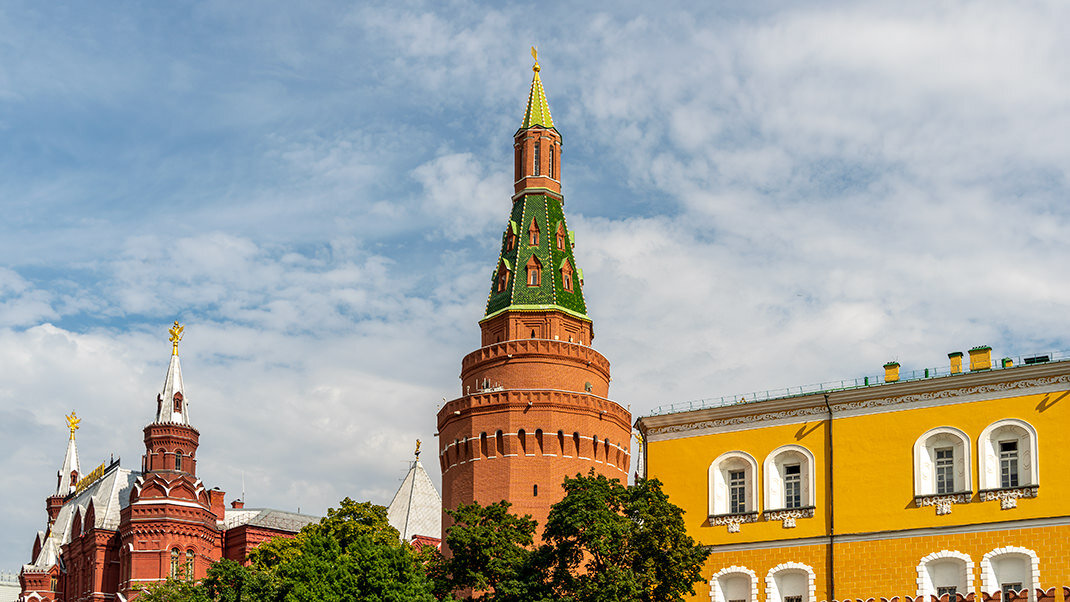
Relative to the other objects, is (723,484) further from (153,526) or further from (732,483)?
(153,526)

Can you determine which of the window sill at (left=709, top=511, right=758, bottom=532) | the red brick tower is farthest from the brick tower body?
the red brick tower

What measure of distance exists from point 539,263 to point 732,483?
2163cm

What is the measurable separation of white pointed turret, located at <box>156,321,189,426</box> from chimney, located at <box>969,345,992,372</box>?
177 ft

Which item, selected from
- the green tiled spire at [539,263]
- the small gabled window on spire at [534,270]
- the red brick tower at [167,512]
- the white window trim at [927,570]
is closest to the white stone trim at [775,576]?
the white window trim at [927,570]

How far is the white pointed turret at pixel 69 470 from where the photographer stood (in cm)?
10981

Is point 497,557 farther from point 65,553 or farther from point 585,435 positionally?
point 65,553

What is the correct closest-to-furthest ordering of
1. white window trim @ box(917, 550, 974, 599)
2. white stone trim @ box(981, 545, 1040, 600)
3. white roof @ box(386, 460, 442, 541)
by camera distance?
white stone trim @ box(981, 545, 1040, 600)
white window trim @ box(917, 550, 974, 599)
white roof @ box(386, 460, 442, 541)

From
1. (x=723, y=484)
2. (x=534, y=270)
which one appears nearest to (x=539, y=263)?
(x=534, y=270)

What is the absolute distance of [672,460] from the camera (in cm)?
5038

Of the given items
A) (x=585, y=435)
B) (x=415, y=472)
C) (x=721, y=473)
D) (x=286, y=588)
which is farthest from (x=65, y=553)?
(x=721, y=473)

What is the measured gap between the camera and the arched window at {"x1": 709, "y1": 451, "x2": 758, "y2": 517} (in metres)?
48.6

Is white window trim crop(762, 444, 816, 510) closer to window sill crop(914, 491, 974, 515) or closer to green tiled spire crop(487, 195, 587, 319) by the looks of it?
window sill crop(914, 491, 974, 515)

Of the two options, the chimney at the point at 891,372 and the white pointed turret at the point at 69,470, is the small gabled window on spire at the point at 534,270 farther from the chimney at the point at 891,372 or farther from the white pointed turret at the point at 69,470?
the white pointed turret at the point at 69,470

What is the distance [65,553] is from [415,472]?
84.6 ft
